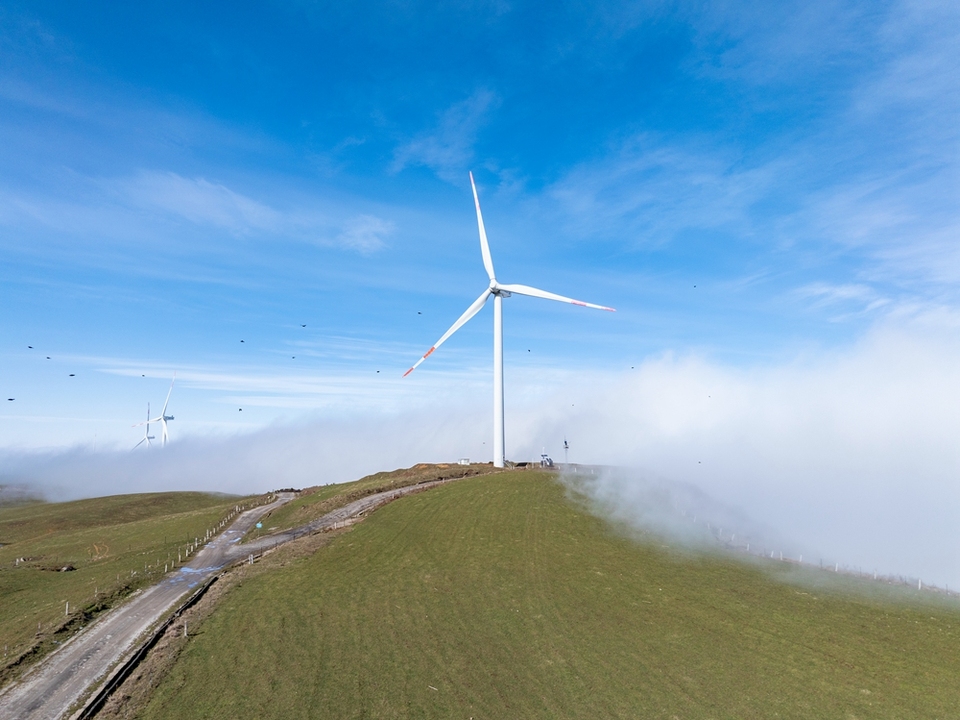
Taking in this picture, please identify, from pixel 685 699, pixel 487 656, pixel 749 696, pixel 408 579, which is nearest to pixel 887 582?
pixel 749 696

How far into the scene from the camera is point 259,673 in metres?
39.3

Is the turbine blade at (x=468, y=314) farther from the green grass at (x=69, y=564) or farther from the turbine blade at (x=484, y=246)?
the green grass at (x=69, y=564)

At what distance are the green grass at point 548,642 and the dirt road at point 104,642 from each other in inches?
242

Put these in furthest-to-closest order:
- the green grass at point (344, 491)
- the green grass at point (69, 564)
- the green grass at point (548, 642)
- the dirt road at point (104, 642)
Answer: the green grass at point (344, 491) → the green grass at point (69, 564) → the green grass at point (548, 642) → the dirt road at point (104, 642)

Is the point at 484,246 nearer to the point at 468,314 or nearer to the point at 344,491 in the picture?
the point at 468,314

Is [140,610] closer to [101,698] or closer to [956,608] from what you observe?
[101,698]

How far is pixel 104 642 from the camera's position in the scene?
44812 mm

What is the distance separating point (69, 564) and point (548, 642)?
70.2 m

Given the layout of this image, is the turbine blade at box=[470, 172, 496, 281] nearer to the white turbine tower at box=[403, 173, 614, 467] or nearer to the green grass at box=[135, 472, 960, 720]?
the white turbine tower at box=[403, 173, 614, 467]

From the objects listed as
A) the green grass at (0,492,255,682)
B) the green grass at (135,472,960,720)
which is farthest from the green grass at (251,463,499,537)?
the green grass at (135,472,960,720)

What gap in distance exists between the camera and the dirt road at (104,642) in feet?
117

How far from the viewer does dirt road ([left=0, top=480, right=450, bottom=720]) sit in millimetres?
35812

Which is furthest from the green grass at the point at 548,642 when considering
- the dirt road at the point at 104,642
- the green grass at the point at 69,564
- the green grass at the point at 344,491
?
the green grass at the point at 344,491

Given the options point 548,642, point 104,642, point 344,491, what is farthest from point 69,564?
point 548,642
